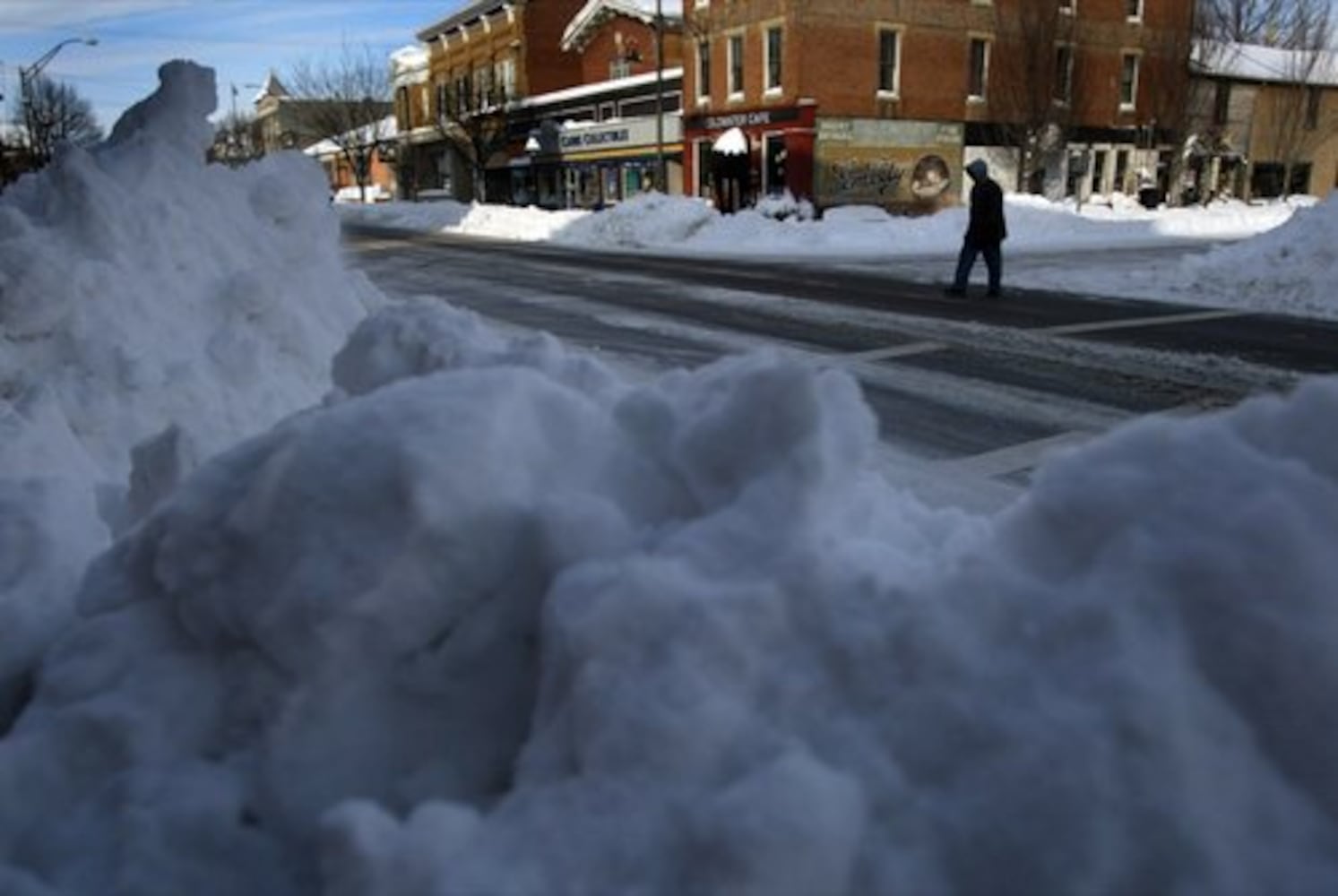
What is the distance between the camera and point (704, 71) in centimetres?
3616

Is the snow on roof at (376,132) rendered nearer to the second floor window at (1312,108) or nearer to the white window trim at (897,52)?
the white window trim at (897,52)

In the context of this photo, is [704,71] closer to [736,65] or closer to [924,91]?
[736,65]

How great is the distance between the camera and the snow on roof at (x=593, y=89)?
40.0 meters

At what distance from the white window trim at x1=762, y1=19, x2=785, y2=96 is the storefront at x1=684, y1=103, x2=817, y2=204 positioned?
63cm

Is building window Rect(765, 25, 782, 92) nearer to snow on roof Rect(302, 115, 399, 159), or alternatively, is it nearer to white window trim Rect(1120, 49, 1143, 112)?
white window trim Rect(1120, 49, 1143, 112)

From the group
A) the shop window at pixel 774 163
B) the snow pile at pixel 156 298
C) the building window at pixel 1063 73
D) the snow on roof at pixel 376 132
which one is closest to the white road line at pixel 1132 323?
the snow pile at pixel 156 298

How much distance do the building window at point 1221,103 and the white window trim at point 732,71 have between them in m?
20.7

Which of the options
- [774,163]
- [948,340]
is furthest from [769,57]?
[948,340]

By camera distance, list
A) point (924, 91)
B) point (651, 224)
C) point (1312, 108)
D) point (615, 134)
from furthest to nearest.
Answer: point (1312, 108) → point (615, 134) → point (924, 91) → point (651, 224)

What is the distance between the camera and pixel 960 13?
34875 millimetres

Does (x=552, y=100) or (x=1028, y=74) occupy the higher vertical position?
A: (x=1028, y=74)

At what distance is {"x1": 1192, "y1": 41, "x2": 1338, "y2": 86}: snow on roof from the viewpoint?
42.1 m

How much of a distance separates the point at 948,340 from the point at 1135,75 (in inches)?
1379

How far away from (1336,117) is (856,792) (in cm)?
5460
